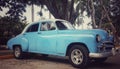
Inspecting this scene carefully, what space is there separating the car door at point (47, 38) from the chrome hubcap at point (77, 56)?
1.02m

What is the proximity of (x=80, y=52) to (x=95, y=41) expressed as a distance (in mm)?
761

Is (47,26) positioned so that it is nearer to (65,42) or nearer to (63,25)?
(63,25)

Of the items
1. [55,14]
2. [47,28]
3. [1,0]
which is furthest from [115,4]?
[47,28]

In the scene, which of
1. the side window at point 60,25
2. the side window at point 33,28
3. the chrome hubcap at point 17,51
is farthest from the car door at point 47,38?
the chrome hubcap at point 17,51

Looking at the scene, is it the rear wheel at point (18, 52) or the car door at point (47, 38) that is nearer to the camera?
the car door at point (47, 38)

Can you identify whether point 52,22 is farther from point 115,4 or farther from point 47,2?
point 115,4

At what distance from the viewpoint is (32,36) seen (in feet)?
36.2

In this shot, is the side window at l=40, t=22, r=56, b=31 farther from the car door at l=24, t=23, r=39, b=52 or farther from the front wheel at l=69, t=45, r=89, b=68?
the front wheel at l=69, t=45, r=89, b=68

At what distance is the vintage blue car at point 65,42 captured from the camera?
8.77 meters

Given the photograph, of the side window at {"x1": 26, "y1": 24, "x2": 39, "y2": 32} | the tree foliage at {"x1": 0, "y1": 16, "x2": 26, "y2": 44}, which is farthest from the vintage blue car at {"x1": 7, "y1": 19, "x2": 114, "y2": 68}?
the tree foliage at {"x1": 0, "y1": 16, "x2": 26, "y2": 44}

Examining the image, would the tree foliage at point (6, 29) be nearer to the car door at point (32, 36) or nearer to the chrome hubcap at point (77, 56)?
the car door at point (32, 36)

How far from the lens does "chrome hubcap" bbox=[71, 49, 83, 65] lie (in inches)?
355

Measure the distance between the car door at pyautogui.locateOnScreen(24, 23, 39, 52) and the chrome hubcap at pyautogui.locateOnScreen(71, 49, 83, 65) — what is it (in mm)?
2267

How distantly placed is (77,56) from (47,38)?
1811 mm
